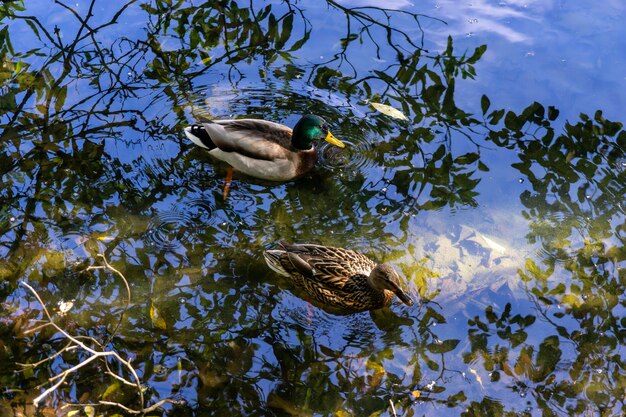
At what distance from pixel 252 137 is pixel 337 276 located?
1.57 meters

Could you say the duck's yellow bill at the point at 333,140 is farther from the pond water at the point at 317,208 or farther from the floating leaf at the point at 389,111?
the floating leaf at the point at 389,111

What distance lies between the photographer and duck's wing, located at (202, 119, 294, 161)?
575cm

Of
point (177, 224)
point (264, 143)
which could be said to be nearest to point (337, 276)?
point (177, 224)

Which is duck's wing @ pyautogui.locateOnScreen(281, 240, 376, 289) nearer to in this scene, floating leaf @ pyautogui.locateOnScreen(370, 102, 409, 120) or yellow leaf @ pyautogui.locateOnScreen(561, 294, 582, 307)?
yellow leaf @ pyautogui.locateOnScreen(561, 294, 582, 307)

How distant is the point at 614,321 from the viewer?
4.75m

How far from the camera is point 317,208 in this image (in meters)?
5.54

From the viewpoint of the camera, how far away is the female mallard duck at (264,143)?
18.9 feet

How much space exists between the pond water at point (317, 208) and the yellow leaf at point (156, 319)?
1 cm

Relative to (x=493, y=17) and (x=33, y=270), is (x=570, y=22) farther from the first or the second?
(x=33, y=270)

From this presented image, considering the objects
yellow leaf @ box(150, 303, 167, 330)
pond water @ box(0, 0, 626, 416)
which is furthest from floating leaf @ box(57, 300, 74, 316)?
yellow leaf @ box(150, 303, 167, 330)

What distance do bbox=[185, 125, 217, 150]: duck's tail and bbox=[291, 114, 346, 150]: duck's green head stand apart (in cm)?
66

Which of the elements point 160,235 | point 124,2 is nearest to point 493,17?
point 124,2

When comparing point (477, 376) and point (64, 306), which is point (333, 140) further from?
point (64, 306)

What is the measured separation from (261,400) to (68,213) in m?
2.18
